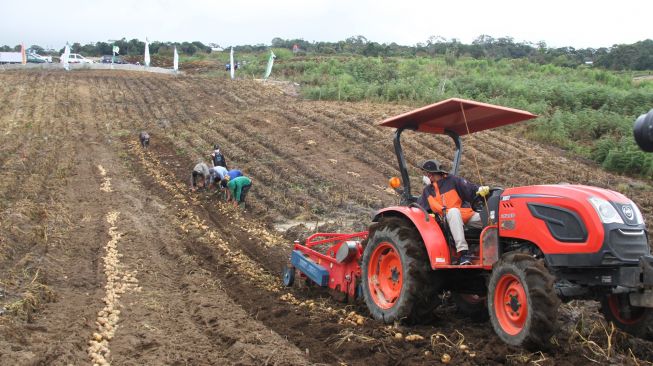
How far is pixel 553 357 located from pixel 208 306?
3.81 metres

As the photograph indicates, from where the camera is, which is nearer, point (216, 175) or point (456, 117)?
point (456, 117)

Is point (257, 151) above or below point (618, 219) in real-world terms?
below

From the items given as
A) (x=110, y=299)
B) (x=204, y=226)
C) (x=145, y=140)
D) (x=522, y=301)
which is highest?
(x=522, y=301)

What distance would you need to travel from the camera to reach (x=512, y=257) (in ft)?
17.0

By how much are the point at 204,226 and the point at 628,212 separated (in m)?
8.86

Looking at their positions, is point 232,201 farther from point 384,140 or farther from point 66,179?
point 384,140

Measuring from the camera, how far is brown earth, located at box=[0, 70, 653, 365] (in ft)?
18.1

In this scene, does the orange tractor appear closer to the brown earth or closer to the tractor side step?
the brown earth

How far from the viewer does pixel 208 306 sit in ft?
23.6

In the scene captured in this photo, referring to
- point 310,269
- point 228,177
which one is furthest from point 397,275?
point 228,177

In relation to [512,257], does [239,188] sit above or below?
below

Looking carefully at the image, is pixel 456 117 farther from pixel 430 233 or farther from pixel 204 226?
pixel 204 226

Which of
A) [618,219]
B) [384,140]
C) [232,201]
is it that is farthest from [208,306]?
[384,140]

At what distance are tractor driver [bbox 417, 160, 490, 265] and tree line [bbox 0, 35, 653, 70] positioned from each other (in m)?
28.5
